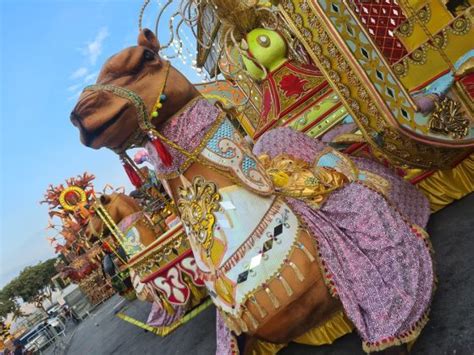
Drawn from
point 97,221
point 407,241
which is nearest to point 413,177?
point 407,241

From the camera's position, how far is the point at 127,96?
74.8 inches

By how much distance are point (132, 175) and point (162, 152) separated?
0.39 m

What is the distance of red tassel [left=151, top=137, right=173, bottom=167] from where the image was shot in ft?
6.46

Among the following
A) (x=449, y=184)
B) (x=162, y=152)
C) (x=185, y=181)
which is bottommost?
(x=449, y=184)

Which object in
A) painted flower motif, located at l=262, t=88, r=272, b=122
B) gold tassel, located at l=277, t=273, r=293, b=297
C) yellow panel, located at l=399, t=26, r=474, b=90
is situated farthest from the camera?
painted flower motif, located at l=262, t=88, r=272, b=122

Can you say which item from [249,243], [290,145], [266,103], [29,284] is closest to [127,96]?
[249,243]

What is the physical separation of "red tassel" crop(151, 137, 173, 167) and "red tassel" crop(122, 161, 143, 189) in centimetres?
31

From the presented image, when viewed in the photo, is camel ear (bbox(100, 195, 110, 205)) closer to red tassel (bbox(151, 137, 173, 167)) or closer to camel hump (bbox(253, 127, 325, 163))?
camel hump (bbox(253, 127, 325, 163))

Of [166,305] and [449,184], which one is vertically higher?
[166,305]

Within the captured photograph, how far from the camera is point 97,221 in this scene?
757 centimetres

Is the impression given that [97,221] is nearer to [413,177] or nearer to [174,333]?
[174,333]

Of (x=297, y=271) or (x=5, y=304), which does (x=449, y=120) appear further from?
(x=5, y=304)

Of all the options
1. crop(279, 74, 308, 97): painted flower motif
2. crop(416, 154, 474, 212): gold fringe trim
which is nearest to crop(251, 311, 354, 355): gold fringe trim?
crop(416, 154, 474, 212): gold fringe trim

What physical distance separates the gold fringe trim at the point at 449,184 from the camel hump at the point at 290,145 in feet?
3.36
